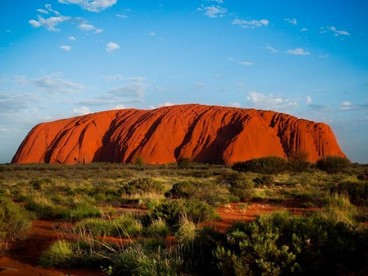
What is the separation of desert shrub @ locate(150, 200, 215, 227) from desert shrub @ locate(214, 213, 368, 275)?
11.1ft

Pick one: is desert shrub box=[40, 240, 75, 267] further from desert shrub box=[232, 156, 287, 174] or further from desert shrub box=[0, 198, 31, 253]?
desert shrub box=[232, 156, 287, 174]

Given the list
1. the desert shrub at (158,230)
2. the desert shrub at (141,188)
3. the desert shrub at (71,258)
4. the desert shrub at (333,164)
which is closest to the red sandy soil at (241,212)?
the desert shrub at (158,230)

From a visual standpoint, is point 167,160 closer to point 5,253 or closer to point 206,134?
point 206,134

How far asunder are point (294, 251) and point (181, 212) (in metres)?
3.84

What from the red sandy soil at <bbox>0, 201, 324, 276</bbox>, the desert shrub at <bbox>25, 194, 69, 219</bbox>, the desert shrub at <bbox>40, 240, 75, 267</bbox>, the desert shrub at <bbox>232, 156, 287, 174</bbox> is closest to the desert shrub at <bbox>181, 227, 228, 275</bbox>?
the red sandy soil at <bbox>0, 201, 324, 276</bbox>

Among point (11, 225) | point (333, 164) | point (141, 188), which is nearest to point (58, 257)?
point (11, 225)

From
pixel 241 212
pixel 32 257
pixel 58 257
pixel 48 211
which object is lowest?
pixel 48 211

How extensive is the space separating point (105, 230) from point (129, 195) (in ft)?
23.2

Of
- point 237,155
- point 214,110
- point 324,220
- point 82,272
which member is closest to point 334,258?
point 324,220

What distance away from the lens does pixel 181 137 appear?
72.2 meters

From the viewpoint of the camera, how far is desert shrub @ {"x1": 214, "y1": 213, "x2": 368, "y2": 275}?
13.6 feet

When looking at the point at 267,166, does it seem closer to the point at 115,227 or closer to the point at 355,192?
the point at 355,192

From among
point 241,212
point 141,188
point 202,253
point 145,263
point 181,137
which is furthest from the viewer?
point 181,137

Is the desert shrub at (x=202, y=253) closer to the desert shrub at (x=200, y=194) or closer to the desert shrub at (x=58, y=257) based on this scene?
the desert shrub at (x=58, y=257)
